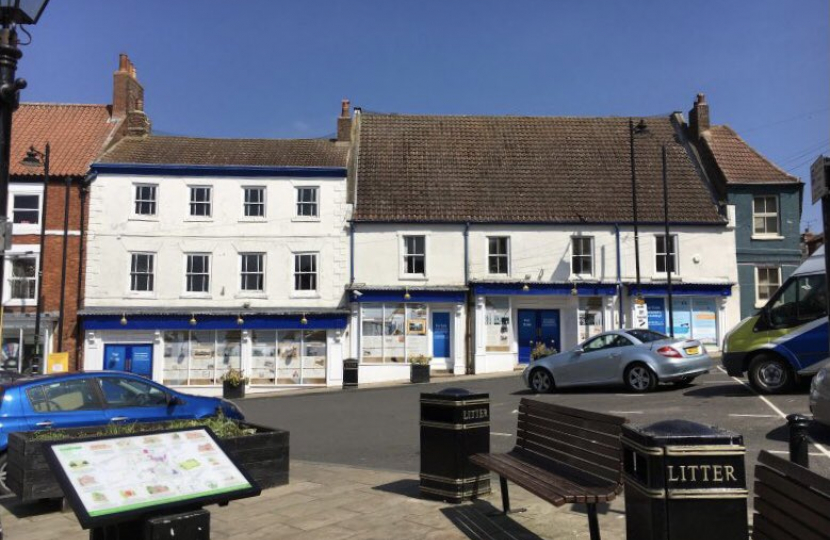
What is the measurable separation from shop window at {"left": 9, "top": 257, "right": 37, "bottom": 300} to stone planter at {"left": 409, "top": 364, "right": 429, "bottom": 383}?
15.2 metres

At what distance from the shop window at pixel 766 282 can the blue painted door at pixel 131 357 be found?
24.2m

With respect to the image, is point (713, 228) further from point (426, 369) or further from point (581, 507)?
point (581, 507)

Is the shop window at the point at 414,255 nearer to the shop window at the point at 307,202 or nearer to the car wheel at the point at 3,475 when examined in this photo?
the shop window at the point at 307,202

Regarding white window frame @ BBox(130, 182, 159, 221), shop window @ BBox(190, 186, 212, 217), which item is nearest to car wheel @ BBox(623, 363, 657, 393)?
shop window @ BBox(190, 186, 212, 217)

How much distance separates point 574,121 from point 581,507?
89.0ft

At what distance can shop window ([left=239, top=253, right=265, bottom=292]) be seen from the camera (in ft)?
85.3

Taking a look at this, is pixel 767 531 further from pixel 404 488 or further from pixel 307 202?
pixel 307 202

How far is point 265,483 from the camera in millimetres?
7777

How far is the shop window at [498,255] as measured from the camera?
1029 inches

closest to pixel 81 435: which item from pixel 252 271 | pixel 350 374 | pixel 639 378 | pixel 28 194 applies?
pixel 639 378

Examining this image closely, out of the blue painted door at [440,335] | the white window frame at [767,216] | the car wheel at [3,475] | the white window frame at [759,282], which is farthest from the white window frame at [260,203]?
the white window frame at [759,282]

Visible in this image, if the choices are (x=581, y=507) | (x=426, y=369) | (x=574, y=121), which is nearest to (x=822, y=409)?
(x=581, y=507)

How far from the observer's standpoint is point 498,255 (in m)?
26.1

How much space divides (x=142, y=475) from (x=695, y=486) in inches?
125
